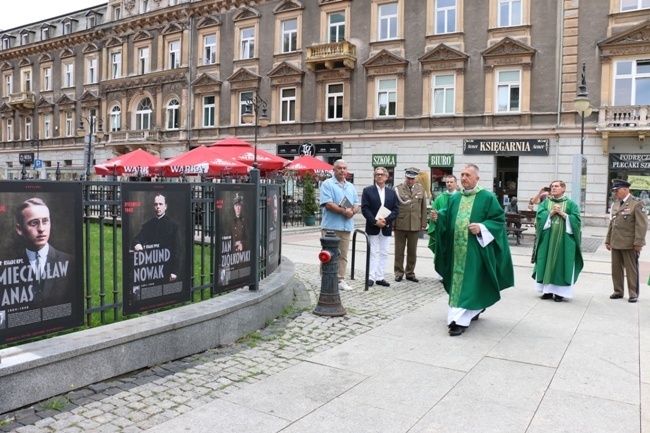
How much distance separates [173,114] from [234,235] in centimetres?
3294

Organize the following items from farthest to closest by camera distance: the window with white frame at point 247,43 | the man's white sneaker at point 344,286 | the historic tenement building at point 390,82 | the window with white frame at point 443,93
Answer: the window with white frame at point 247,43 → the window with white frame at point 443,93 → the historic tenement building at point 390,82 → the man's white sneaker at point 344,286

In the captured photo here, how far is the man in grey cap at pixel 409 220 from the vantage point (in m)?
9.70

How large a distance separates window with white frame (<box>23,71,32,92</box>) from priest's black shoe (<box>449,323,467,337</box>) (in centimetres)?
4890

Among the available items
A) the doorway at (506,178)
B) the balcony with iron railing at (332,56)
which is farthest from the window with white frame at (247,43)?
the doorway at (506,178)

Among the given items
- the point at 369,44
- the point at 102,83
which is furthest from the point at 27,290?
the point at 102,83

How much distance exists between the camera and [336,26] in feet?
100

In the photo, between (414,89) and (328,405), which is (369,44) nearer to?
(414,89)

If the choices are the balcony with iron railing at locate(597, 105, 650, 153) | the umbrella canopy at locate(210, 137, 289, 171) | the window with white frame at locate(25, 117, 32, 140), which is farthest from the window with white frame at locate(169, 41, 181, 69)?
the balcony with iron railing at locate(597, 105, 650, 153)

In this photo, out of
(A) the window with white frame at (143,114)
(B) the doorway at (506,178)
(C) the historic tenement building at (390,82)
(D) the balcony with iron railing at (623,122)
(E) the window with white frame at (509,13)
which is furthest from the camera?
(A) the window with white frame at (143,114)

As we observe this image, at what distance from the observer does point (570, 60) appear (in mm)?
24750

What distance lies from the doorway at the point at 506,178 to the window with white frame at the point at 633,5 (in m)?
7.60

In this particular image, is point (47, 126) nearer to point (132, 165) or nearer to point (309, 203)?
point (132, 165)

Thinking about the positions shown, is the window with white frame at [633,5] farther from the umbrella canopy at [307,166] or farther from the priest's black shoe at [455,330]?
the priest's black shoe at [455,330]

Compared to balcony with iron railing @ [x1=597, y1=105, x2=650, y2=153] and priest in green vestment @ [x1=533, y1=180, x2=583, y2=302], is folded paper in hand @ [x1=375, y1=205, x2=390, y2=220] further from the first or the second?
balcony with iron railing @ [x1=597, y1=105, x2=650, y2=153]
